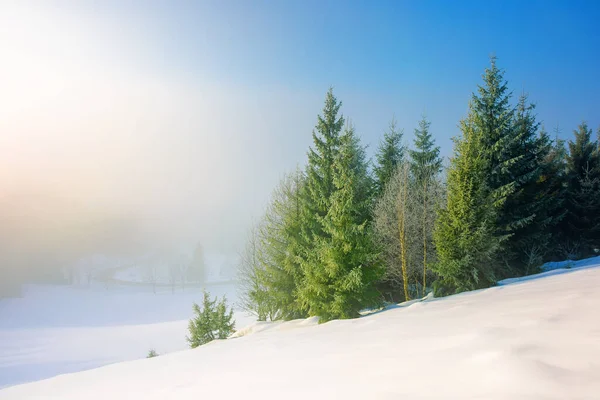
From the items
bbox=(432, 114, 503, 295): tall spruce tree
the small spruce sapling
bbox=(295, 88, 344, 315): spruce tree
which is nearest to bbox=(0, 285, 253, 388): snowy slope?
the small spruce sapling

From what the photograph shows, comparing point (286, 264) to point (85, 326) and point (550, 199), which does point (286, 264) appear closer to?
point (550, 199)

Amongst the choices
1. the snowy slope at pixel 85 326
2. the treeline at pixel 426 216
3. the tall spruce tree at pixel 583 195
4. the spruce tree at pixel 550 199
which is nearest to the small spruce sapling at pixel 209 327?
the treeline at pixel 426 216

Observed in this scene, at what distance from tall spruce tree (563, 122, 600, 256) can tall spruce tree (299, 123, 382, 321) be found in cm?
1744

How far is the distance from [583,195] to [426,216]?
1181 cm

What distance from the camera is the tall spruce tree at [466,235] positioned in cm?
1291

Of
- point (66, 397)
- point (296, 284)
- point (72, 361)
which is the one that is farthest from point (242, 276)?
point (66, 397)

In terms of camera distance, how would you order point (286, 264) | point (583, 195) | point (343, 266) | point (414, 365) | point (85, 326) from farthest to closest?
1. point (85, 326)
2. point (583, 195)
3. point (286, 264)
4. point (343, 266)
5. point (414, 365)

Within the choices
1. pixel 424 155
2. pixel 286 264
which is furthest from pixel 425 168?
pixel 286 264

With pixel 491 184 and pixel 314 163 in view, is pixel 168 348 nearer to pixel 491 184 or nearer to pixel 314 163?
pixel 314 163

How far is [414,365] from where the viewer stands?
4215 millimetres

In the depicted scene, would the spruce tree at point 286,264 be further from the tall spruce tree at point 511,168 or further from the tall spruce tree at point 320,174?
the tall spruce tree at point 511,168

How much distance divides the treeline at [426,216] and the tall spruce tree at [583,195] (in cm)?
8

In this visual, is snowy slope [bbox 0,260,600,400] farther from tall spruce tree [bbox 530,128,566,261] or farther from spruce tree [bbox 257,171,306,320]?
tall spruce tree [bbox 530,128,566,261]

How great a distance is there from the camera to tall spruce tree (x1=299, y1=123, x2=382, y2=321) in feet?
42.0
